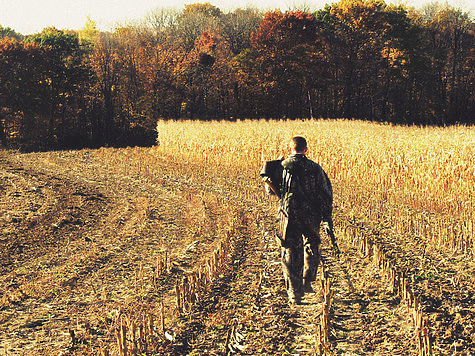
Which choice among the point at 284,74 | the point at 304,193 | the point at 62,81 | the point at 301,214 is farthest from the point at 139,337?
the point at 284,74

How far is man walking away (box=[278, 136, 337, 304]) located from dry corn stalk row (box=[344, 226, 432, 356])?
1.36m

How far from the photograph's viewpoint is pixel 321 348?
522 cm

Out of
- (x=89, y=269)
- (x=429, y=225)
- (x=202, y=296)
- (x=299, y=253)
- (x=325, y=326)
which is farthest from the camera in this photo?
(x=429, y=225)

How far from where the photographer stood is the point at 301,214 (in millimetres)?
6332

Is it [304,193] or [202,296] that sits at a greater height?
[304,193]

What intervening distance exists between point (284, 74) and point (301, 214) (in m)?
47.0

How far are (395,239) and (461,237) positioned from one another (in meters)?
1.28

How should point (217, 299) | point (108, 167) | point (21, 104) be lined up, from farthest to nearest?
point (21, 104) < point (108, 167) < point (217, 299)

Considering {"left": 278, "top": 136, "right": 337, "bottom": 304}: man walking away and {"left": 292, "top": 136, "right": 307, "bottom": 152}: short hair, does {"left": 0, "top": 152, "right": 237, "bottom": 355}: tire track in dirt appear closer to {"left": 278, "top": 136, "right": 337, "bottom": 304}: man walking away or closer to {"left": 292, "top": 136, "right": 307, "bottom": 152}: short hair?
{"left": 278, "top": 136, "right": 337, "bottom": 304}: man walking away

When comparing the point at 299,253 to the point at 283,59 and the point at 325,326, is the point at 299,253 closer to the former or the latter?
the point at 325,326

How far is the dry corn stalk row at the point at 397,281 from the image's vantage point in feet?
17.4

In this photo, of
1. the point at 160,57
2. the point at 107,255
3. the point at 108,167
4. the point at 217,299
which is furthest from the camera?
the point at 160,57

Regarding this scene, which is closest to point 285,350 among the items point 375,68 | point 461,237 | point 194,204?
point 461,237

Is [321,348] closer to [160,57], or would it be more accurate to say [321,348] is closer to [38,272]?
[38,272]
